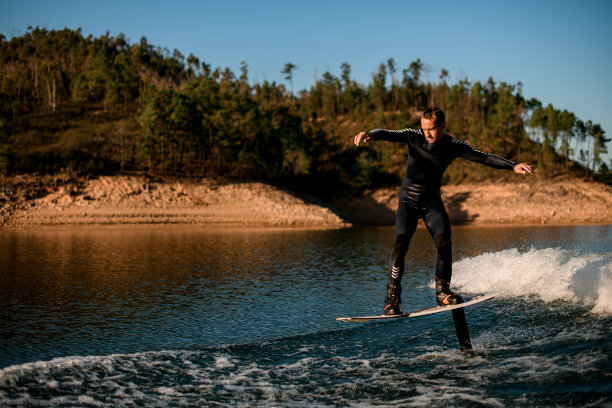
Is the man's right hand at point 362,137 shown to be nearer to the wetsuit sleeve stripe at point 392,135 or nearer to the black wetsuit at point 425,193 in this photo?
the wetsuit sleeve stripe at point 392,135

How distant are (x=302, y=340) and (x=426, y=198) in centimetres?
378

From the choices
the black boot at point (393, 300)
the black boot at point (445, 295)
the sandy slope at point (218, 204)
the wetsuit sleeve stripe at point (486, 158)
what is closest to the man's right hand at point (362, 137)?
the wetsuit sleeve stripe at point (486, 158)

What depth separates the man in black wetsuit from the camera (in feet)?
26.0

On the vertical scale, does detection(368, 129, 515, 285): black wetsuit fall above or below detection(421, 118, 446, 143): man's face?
below

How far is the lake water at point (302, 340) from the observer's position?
6.91 metres

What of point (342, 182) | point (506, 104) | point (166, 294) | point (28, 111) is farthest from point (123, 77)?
point (166, 294)

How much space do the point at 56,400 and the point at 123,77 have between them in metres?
106

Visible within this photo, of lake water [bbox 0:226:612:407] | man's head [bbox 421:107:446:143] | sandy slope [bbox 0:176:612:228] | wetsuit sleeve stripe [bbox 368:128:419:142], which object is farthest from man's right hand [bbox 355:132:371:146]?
sandy slope [bbox 0:176:612:228]

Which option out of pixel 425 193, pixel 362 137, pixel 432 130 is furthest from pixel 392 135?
pixel 425 193

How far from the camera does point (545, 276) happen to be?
13.1 meters

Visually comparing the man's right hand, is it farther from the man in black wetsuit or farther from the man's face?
the man's face

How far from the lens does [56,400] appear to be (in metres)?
6.79

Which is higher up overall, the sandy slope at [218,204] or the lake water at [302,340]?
the sandy slope at [218,204]

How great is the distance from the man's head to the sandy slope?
164 feet
